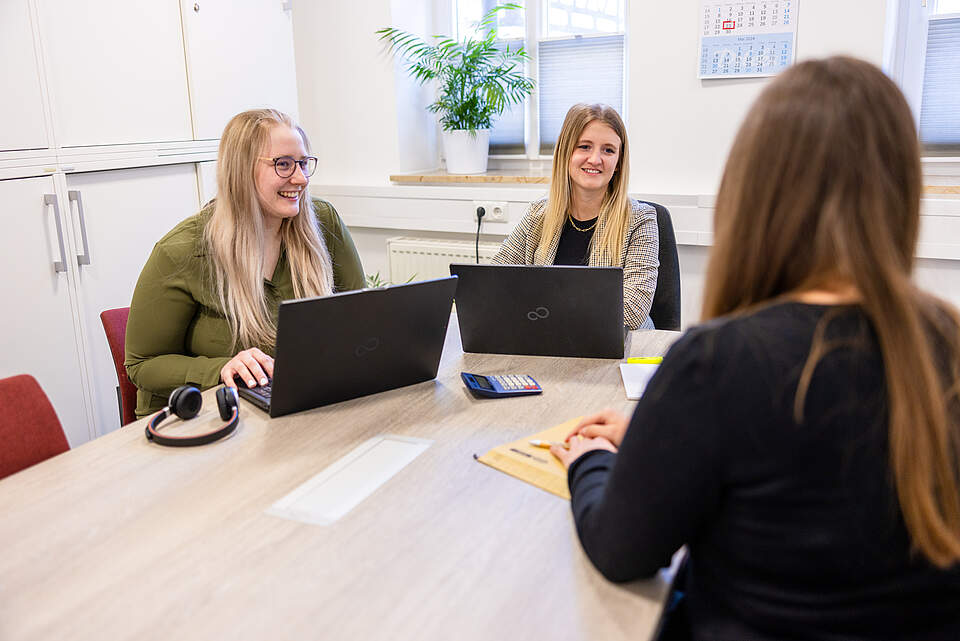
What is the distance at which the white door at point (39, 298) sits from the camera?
239 centimetres

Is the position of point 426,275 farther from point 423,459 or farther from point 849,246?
point 849,246

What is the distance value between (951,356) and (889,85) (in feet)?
0.94

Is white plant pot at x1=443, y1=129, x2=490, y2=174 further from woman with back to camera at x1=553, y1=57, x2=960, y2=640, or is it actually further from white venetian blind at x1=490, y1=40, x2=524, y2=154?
woman with back to camera at x1=553, y1=57, x2=960, y2=640

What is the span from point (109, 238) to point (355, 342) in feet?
5.33

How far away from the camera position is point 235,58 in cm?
305

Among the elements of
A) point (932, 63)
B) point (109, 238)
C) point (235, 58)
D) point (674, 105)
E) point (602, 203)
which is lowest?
point (109, 238)

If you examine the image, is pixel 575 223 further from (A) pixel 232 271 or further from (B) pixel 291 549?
(B) pixel 291 549

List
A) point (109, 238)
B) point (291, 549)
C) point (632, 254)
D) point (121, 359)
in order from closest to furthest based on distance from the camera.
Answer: point (291, 549) < point (121, 359) < point (632, 254) < point (109, 238)

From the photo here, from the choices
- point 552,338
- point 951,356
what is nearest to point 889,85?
point 951,356

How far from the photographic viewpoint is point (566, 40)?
3.37m

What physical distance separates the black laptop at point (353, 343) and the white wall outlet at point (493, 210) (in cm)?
177

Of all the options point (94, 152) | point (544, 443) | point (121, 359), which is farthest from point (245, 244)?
point (94, 152)

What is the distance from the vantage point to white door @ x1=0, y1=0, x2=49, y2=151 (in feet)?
7.57

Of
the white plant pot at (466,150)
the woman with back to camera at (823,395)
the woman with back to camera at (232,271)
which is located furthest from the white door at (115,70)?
the woman with back to camera at (823,395)
